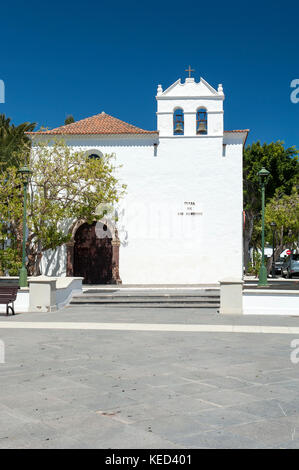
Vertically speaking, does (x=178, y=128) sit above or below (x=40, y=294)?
above

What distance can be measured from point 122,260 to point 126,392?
19201 millimetres

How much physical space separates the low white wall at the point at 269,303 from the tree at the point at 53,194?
10064mm

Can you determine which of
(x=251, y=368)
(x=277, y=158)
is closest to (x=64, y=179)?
(x=251, y=368)

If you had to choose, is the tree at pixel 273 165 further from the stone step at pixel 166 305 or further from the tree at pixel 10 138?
the stone step at pixel 166 305

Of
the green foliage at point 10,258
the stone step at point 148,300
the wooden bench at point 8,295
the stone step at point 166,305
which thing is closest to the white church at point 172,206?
the green foliage at point 10,258

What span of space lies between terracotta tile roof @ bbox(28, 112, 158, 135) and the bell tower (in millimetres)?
1075

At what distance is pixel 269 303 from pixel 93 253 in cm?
1233

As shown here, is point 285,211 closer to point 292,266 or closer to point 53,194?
point 292,266

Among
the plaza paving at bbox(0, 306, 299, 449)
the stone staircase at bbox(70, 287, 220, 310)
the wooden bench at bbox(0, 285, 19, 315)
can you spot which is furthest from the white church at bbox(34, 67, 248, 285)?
Result: the plaza paving at bbox(0, 306, 299, 449)

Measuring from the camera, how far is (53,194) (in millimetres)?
22922

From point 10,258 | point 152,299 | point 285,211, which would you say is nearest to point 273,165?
point 285,211

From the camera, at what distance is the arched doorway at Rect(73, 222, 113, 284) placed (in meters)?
24.9

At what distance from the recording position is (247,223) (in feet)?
142
